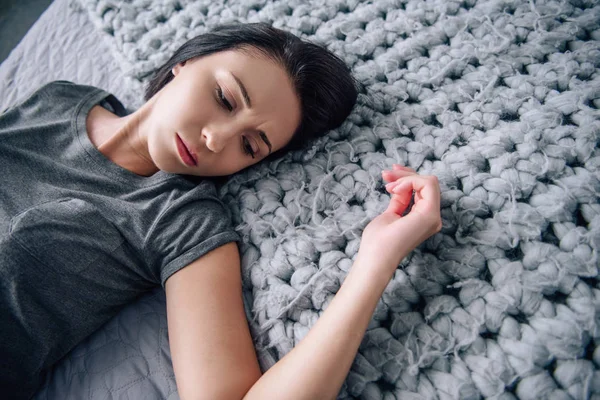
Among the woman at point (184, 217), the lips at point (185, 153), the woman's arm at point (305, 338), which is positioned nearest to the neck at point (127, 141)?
the woman at point (184, 217)

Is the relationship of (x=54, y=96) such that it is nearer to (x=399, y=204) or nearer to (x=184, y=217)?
(x=184, y=217)

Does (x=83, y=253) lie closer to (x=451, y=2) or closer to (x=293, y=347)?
(x=293, y=347)

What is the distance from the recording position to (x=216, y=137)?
0.63 meters

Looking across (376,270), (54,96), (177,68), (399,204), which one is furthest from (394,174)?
(54,96)

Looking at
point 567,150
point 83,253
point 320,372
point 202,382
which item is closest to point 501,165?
point 567,150

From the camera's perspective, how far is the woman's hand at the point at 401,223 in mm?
500

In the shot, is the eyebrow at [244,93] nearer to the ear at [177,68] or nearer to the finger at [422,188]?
the ear at [177,68]

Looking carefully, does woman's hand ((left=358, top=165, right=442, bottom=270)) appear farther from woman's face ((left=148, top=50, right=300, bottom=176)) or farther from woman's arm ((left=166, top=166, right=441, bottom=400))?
woman's face ((left=148, top=50, right=300, bottom=176))

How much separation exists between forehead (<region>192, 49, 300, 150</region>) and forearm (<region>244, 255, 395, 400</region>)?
0.32m

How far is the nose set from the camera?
628 millimetres

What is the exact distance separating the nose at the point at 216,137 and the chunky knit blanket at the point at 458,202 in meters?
0.11

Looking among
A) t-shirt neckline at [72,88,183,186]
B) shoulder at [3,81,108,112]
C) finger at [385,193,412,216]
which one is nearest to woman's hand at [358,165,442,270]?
finger at [385,193,412,216]

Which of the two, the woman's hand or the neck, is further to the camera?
the neck

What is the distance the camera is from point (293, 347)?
0.53 meters
